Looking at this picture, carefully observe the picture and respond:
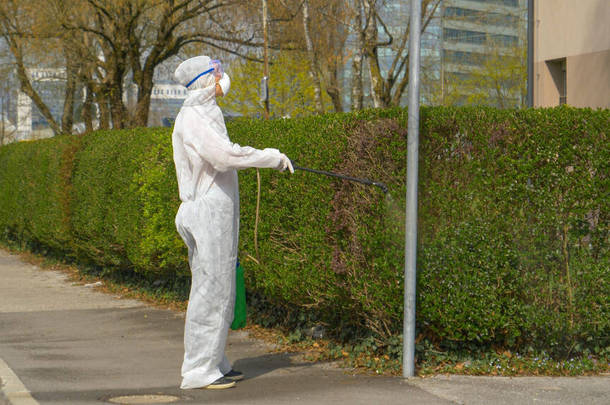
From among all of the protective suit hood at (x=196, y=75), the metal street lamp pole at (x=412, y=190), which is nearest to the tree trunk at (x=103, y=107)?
the protective suit hood at (x=196, y=75)

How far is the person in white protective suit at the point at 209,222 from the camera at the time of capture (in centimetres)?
588

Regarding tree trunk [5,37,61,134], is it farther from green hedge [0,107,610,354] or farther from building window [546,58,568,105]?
green hedge [0,107,610,354]

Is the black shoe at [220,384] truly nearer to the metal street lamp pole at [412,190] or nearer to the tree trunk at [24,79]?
the metal street lamp pole at [412,190]

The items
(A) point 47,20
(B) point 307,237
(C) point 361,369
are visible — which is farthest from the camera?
(A) point 47,20

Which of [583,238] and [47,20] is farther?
[47,20]

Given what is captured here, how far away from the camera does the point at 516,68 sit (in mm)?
36688

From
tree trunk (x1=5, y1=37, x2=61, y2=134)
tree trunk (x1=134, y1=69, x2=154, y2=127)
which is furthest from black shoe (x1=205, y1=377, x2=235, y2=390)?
tree trunk (x1=5, y1=37, x2=61, y2=134)

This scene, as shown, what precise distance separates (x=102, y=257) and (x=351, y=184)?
7.18m

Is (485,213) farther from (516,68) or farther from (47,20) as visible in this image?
(516,68)

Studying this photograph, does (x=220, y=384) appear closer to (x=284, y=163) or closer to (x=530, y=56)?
(x=284, y=163)

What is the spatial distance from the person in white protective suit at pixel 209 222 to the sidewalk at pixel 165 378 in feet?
0.95

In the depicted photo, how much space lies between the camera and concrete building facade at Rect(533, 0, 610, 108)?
1431cm

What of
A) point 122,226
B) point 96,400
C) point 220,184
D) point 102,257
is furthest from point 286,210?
point 102,257

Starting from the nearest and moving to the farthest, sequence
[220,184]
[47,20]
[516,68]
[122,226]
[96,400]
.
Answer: [96,400] → [220,184] → [122,226] → [47,20] → [516,68]
